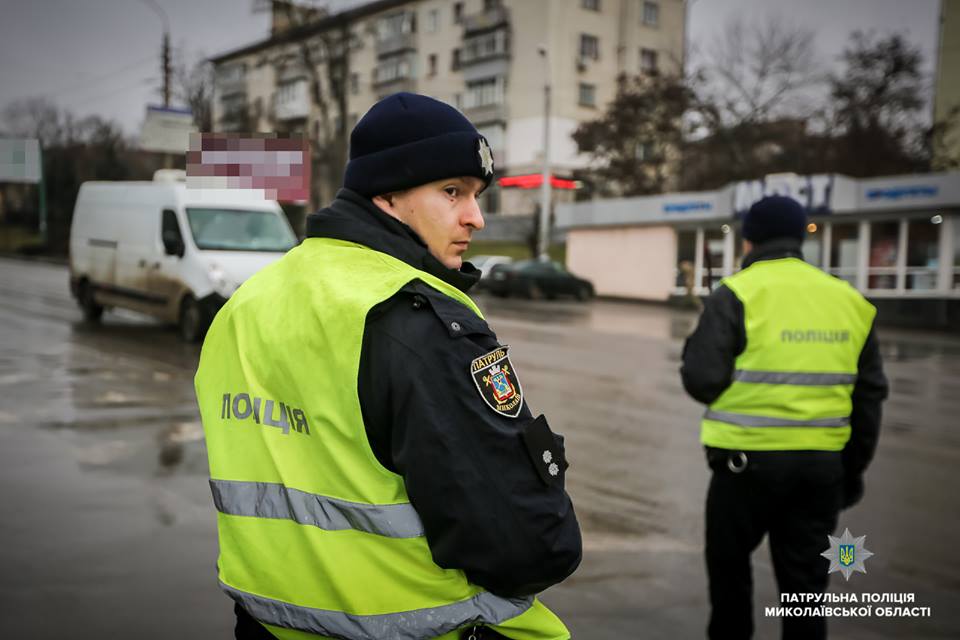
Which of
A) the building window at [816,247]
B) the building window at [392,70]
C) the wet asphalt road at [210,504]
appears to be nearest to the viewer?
the wet asphalt road at [210,504]

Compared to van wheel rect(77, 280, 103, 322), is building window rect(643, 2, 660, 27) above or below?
above

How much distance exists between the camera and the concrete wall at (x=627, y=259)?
32781mm

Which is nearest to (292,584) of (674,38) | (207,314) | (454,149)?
(454,149)

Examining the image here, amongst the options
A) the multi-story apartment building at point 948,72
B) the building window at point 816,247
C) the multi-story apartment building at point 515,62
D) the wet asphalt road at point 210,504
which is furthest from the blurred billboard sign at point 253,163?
the multi-story apartment building at point 515,62

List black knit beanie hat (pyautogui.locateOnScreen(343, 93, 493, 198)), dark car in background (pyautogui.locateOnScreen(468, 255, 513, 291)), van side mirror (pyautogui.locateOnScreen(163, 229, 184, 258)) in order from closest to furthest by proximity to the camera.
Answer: black knit beanie hat (pyautogui.locateOnScreen(343, 93, 493, 198)) < van side mirror (pyautogui.locateOnScreen(163, 229, 184, 258)) < dark car in background (pyautogui.locateOnScreen(468, 255, 513, 291))

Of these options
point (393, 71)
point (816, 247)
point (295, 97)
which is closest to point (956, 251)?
point (816, 247)

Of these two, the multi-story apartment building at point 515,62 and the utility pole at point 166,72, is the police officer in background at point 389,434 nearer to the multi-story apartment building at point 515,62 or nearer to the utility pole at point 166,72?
the utility pole at point 166,72

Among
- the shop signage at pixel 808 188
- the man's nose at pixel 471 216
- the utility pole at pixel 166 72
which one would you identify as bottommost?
the man's nose at pixel 471 216

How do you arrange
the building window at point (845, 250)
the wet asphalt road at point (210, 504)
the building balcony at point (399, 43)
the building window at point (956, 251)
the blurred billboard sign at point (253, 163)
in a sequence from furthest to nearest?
1. the building balcony at point (399, 43)
2. the building window at point (845, 250)
3. the building window at point (956, 251)
4. the wet asphalt road at point (210, 504)
5. the blurred billboard sign at point (253, 163)

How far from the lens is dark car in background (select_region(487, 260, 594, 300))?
29078mm

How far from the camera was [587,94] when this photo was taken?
2026 inches

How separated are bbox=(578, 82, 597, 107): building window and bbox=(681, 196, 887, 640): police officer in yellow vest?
4992 centimetres

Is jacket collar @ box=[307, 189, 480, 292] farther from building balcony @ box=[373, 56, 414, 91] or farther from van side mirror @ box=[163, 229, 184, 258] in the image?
building balcony @ box=[373, 56, 414, 91]

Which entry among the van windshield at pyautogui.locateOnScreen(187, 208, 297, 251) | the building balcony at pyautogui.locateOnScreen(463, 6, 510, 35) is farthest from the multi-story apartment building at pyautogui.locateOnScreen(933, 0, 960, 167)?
the van windshield at pyautogui.locateOnScreen(187, 208, 297, 251)
